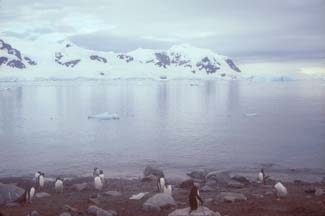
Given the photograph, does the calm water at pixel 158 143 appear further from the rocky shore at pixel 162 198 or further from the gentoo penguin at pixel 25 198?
the gentoo penguin at pixel 25 198

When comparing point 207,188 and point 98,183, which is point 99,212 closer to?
point 98,183

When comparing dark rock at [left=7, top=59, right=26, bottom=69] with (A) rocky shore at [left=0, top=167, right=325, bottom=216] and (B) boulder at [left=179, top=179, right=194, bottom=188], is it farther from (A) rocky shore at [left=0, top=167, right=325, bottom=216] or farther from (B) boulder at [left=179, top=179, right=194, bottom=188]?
(B) boulder at [left=179, top=179, right=194, bottom=188]

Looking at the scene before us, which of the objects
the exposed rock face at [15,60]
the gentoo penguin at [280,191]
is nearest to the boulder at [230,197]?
the gentoo penguin at [280,191]

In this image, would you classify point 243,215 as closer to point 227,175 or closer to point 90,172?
point 227,175

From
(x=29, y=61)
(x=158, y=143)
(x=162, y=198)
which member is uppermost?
(x=29, y=61)

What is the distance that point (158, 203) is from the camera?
48.0ft

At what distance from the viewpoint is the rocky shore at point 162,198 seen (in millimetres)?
13945

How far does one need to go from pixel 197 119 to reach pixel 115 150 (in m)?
18.6

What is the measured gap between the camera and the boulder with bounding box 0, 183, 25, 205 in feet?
52.2

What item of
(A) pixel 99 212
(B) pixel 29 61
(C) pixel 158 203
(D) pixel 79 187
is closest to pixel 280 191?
(C) pixel 158 203

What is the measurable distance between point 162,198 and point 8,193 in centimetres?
534

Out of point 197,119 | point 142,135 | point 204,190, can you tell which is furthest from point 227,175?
point 197,119

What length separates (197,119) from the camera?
154 feet

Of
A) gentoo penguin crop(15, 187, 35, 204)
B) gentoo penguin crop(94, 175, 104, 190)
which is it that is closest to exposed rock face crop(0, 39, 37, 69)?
gentoo penguin crop(94, 175, 104, 190)
